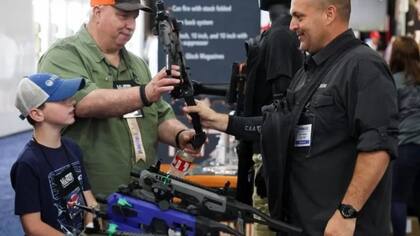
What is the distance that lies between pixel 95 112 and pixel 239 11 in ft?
9.56

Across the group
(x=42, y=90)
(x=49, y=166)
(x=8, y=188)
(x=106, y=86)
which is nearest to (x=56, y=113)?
(x=42, y=90)

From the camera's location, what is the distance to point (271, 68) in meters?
3.35

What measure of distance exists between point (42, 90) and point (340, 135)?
109cm

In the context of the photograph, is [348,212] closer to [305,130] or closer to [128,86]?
[305,130]

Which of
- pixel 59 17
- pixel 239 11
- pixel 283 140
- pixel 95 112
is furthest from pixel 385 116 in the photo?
pixel 59 17

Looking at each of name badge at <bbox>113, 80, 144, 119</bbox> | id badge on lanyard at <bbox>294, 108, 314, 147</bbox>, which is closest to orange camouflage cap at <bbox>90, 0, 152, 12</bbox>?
name badge at <bbox>113, 80, 144, 119</bbox>

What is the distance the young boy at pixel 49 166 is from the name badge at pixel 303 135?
77 centimetres

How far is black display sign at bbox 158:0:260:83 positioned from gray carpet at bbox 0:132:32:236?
185cm

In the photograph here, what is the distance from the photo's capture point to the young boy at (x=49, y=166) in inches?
94.9

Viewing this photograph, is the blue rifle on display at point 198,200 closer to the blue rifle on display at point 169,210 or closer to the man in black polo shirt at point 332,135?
the blue rifle on display at point 169,210

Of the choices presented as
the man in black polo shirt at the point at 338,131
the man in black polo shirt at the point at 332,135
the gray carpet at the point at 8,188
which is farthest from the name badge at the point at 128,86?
the gray carpet at the point at 8,188

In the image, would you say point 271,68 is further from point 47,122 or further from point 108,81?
point 47,122

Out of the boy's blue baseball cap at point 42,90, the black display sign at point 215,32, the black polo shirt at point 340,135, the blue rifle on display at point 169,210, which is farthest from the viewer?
the black display sign at point 215,32

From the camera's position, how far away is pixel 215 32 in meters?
5.44
